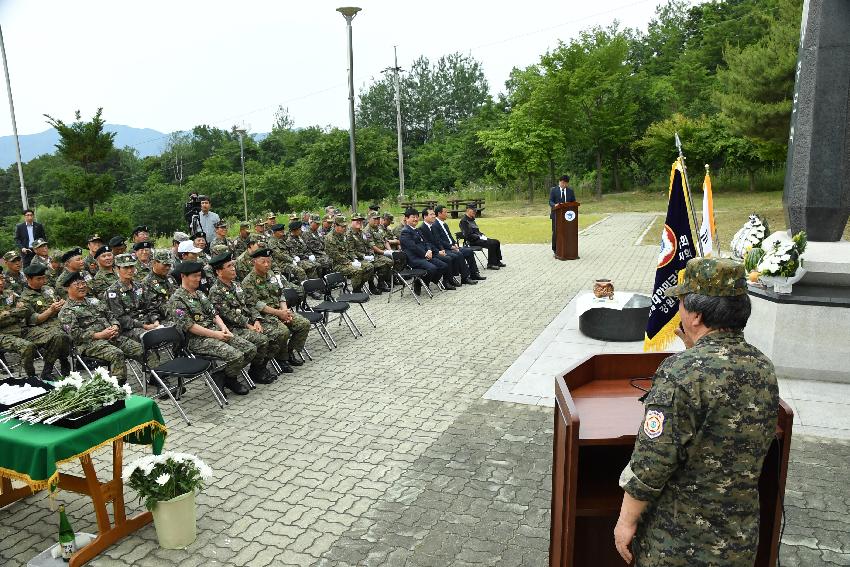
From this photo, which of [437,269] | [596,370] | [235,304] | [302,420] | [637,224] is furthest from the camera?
[637,224]

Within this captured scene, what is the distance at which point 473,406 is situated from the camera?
7.19 metres

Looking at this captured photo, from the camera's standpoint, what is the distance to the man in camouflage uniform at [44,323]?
8539 mm

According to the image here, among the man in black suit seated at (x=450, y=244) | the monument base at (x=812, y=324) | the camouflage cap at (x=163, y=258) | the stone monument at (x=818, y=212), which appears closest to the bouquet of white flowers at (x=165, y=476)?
the camouflage cap at (x=163, y=258)

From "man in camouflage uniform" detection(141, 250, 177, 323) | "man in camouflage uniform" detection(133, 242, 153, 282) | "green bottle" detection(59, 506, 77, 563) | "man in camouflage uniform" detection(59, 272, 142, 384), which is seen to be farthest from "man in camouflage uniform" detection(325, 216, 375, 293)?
"green bottle" detection(59, 506, 77, 563)

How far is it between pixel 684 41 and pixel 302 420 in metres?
60.4

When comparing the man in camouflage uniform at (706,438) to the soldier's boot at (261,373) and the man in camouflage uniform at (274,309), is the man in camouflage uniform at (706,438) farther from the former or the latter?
the man in camouflage uniform at (274,309)

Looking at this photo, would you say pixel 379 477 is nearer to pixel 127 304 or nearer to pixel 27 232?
pixel 127 304

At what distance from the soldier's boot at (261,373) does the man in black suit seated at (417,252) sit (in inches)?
210

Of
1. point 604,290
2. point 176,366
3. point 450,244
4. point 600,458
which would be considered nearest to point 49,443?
point 176,366

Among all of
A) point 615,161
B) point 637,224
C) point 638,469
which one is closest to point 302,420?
point 638,469

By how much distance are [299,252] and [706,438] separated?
12.2 meters

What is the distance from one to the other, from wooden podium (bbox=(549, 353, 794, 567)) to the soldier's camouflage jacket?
407 mm

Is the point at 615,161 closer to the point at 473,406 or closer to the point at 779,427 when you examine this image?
the point at 473,406

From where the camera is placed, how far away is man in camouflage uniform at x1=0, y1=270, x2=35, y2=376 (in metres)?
8.27
